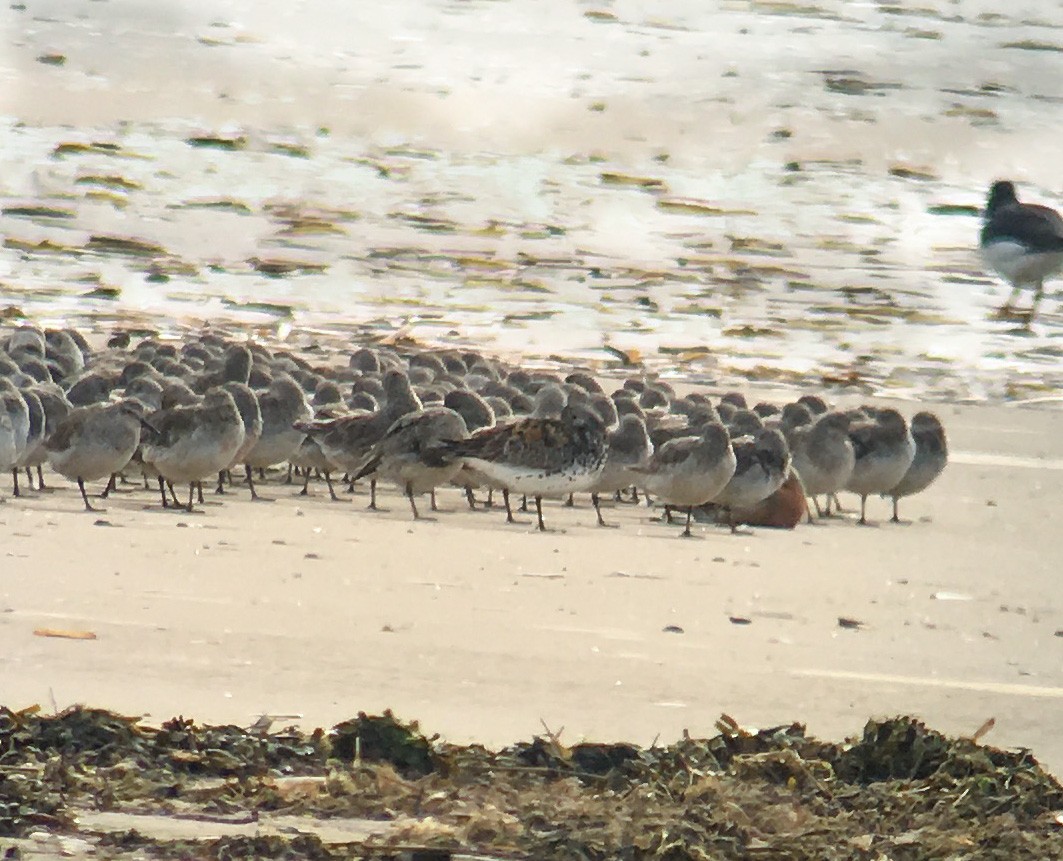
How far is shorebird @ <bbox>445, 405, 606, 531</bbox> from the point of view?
11.2 meters

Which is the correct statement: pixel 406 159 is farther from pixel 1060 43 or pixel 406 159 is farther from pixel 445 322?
pixel 1060 43

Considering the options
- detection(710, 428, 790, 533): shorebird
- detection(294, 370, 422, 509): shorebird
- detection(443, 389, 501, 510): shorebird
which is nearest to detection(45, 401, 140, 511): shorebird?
detection(294, 370, 422, 509): shorebird

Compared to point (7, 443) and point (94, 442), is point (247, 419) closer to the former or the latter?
point (94, 442)

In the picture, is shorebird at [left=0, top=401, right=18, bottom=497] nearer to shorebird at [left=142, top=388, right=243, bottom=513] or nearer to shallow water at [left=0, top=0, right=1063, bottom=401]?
shorebird at [left=142, top=388, right=243, bottom=513]

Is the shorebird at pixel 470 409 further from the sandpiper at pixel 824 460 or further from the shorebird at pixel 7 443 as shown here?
the shorebird at pixel 7 443

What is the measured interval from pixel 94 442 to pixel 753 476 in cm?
Result: 323

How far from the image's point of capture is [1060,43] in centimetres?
2595

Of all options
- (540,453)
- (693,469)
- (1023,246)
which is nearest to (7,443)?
(540,453)

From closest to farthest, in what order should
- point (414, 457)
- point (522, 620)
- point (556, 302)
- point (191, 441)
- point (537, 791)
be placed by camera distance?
1. point (537, 791)
2. point (522, 620)
3. point (191, 441)
4. point (414, 457)
5. point (556, 302)

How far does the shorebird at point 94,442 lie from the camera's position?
10.7 meters

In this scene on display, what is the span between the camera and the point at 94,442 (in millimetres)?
10750

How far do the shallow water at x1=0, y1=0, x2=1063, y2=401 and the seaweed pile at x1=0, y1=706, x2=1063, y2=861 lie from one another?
33.0ft

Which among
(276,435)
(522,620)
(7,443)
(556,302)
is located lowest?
(556,302)

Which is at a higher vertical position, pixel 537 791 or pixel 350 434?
pixel 537 791
